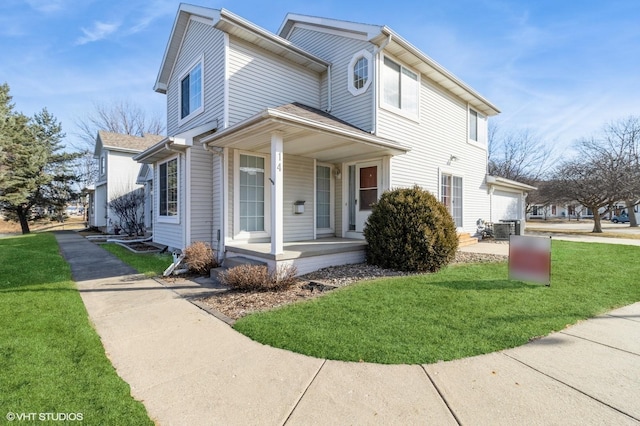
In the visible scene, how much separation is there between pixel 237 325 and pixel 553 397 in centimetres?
328

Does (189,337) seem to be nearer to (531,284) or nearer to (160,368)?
(160,368)

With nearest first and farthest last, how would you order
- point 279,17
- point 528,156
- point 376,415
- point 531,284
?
point 376,415 → point 531,284 → point 279,17 → point 528,156

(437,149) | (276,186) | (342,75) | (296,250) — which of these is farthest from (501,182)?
(276,186)

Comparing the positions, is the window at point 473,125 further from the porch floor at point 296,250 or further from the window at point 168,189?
the window at point 168,189

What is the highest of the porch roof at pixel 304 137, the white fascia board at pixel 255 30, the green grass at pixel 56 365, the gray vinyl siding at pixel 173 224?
the white fascia board at pixel 255 30

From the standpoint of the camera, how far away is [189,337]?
374cm

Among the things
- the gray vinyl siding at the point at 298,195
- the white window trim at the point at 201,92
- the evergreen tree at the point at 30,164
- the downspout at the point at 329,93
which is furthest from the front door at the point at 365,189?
the evergreen tree at the point at 30,164

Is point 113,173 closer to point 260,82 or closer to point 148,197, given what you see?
point 148,197

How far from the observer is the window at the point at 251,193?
8070 millimetres

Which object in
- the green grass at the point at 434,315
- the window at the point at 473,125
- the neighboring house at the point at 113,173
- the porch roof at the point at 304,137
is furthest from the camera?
the neighboring house at the point at 113,173

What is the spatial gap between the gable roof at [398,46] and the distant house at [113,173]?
1329 cm

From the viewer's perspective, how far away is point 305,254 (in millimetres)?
6652

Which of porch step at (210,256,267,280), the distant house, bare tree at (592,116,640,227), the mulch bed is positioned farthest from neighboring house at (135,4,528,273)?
bare tree at (592,116,640,227)

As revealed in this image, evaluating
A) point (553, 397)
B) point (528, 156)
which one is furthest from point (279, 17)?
point (528, 156)
